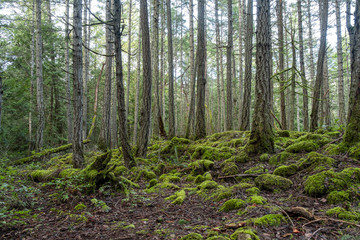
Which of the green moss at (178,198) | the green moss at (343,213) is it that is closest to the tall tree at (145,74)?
the green moss at (178,198)

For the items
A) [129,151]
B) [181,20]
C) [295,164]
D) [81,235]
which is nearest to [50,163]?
[129,151]

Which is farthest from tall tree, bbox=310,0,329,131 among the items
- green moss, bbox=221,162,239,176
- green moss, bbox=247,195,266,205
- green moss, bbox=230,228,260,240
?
green moss, bbox=230,228,260,240

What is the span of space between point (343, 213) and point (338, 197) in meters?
0.63

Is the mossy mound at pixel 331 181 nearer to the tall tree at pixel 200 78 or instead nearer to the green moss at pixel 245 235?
the green moss at pixel 245 235

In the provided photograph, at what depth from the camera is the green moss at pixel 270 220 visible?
9.16ft

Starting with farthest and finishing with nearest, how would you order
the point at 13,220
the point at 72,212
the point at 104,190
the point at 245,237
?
the point at 104,190, the point at 72,212, the point at 13,220, the point at 245,237

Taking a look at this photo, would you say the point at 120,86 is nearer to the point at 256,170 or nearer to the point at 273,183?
the point at 256,170

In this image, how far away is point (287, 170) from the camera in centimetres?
483

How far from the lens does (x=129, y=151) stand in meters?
7.11

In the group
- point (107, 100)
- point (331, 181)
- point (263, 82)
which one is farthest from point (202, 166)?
point (107, 100)

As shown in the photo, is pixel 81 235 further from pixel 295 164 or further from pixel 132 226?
pixel 295 164

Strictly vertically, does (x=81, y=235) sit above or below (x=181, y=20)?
below

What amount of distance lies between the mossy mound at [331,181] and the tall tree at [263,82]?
2356 millimetres

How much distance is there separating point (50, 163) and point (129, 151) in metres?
4.50
